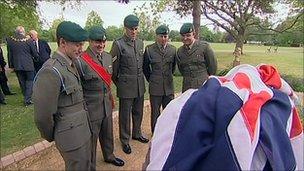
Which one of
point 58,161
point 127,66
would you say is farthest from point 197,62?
point 58,161

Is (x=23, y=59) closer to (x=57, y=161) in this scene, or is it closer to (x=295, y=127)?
(x=57, y=161)

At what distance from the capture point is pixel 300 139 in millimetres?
1127

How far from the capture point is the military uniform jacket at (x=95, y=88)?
12.2 feet

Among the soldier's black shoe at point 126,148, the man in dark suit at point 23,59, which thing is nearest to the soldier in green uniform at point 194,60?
the soldier's black shoe at point 126,148

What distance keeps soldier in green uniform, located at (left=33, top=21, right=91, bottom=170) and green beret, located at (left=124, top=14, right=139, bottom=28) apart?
171 cm

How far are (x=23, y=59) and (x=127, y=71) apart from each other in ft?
12.1

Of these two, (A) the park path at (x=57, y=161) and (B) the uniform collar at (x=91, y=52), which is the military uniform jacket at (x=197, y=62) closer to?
(A) the park path at (x=57, y=161)

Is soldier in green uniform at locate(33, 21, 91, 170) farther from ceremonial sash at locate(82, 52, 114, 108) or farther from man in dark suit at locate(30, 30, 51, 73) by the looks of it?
man in dark suit at locate(30, 30, 51, 73)

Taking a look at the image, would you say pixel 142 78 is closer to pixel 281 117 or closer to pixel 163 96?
pixel 163 96

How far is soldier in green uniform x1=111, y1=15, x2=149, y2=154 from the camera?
4.65 meters

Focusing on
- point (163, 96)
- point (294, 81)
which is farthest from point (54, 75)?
point (294, 81)

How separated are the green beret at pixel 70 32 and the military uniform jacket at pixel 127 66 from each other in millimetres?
1798

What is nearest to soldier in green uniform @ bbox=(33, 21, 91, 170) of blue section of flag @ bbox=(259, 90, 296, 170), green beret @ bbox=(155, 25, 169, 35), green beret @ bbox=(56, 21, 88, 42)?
green beret @ bbox=(56, 21, 88, 42)

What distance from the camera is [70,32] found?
2.79 metres
